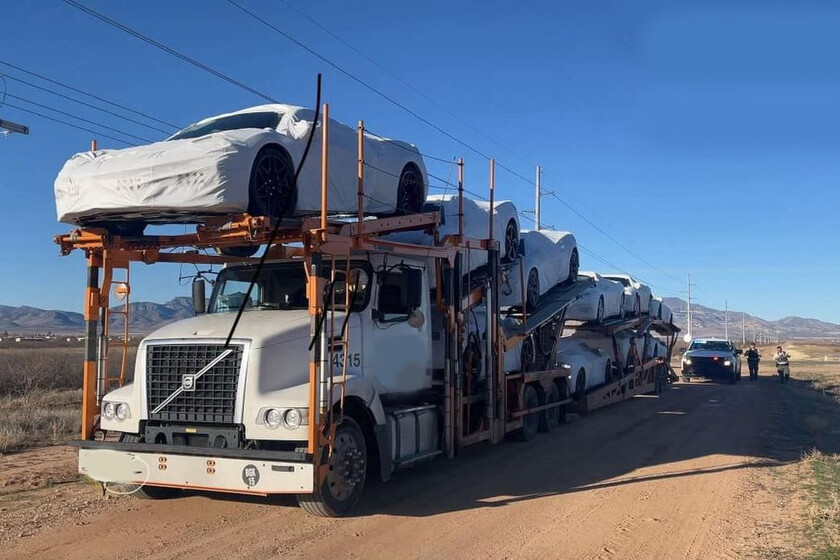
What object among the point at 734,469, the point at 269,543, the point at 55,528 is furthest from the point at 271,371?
the point at 734,469

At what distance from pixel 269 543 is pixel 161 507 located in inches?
69.7

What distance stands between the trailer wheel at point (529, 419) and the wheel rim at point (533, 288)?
4.84 feet

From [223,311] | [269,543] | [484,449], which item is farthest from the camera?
[484,449]

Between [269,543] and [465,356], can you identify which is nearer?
[269,543]

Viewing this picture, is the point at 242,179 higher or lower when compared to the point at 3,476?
higher

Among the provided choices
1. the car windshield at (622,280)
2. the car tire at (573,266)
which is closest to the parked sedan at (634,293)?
the car windshield at (622,280)

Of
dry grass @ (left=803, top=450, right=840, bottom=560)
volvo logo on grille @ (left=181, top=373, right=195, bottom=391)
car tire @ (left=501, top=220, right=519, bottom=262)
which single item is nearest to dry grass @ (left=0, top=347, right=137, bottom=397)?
car tire @ (left=501, top=220, right=519, bottom=262)

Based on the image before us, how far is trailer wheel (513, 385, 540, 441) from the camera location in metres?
12.3

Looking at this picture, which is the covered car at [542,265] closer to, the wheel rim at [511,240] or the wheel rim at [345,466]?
the wheel rim at [511,240]

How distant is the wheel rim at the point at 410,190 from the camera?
30.9 feet

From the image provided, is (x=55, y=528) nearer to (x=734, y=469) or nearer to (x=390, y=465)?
(x=390, y=465)

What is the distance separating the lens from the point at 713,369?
95.1ft

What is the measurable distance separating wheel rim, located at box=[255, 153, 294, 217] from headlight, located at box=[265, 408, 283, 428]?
1.76 meters

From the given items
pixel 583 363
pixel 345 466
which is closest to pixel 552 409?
pixel 583 363
